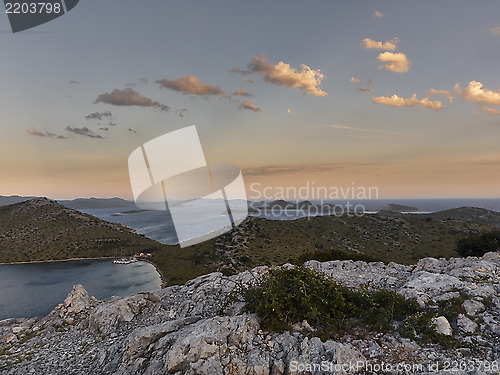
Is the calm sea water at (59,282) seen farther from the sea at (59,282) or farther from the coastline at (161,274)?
the coastline at (161,274)

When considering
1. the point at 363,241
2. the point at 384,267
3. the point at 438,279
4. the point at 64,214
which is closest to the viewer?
the point at 438,279

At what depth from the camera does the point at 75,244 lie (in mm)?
103750

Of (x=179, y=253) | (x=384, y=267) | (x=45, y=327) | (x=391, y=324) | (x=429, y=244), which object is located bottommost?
(x=179, y=253)

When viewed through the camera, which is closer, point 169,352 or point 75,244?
point 169,352

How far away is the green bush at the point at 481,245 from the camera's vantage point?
25.9 meters

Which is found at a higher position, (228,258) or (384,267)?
(384,267)

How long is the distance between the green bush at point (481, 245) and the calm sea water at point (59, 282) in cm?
6532

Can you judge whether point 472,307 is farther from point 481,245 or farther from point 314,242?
point 314,242

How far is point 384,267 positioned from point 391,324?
10.7 meters

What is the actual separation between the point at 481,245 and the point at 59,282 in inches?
4035

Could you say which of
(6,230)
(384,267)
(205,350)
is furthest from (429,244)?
(6,230)

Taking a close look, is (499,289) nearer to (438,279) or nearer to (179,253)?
(438,279)

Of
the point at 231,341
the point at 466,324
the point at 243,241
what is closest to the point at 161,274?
the point at 243,241

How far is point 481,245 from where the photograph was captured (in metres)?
27.1
